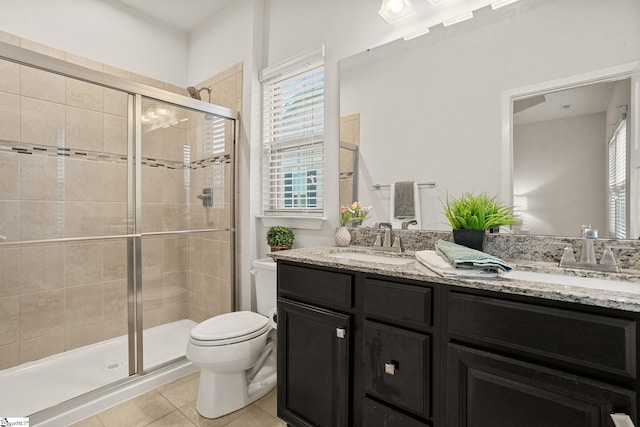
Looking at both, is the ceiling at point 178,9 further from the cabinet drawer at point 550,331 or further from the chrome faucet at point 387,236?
the cabinet drawer at point 550,331

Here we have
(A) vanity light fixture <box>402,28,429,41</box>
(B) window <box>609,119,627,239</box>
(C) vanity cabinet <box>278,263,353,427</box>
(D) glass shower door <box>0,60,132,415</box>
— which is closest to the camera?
(B) window <box>609,119,627,239</box>

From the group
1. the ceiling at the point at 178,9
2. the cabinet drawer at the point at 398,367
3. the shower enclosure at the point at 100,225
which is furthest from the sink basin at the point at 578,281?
the ceiling at the point at 178,9

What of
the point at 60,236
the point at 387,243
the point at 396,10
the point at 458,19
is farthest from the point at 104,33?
the point at 387,243

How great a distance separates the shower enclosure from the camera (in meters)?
1.78

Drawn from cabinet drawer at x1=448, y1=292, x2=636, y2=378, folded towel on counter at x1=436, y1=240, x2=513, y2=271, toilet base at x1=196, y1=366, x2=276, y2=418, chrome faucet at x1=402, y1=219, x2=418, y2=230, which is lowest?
toilet base at x1=196, y1=366, x2=276, y2=418

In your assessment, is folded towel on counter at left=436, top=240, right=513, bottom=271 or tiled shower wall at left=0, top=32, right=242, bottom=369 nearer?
folded towel on counter at left=436, top=240, right=513, bottom=271

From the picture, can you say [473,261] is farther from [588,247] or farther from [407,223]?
[407,223]

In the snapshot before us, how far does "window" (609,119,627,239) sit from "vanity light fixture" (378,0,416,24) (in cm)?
112

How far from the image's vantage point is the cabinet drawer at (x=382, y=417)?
3.68ft

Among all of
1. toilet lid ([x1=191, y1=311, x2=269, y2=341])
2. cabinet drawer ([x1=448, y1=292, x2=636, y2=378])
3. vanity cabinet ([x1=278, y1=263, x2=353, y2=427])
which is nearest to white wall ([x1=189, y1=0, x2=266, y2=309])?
toilet lid ([x1=191, y1=311, x2=269, y2=341])

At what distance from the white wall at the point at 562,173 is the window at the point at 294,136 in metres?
1.15

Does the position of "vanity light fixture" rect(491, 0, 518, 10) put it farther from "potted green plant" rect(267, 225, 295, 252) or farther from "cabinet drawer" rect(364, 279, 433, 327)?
"potted green plant" rect(267, 225, 295, 252)

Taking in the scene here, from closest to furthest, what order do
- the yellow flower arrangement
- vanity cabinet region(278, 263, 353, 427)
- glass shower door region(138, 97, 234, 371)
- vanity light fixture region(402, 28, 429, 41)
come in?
vanity cabinet region(278, 263, 353, 427)
vanity light fixture region(402, 28, 429, 41)
the yellow flower arrangement
glass shower door region(138, 97, 234, 371)

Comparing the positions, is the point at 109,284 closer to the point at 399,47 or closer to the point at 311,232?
the point at 311,232
